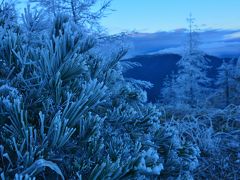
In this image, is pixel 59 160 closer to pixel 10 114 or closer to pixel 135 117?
pixel 10 114

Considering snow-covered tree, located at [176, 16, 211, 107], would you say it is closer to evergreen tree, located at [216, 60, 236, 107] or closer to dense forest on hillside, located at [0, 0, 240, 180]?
evergreen tree, located at [216, 60, 236, 107]

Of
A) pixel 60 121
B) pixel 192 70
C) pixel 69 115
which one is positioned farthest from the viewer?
pixel 192 70

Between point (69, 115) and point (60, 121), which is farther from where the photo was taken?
point (69, 115)

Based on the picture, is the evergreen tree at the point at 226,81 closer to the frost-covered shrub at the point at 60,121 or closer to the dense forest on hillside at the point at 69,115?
the dense forest on hillside at the point at 69,115

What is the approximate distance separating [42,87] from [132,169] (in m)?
0.85

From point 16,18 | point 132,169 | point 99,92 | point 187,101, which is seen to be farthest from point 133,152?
point 187,101

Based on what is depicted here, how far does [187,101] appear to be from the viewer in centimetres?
3419

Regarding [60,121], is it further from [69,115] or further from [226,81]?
[226,81]

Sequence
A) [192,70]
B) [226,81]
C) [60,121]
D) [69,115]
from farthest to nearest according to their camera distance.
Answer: [192,70] → [226,81] → [69,115] → [60,121]

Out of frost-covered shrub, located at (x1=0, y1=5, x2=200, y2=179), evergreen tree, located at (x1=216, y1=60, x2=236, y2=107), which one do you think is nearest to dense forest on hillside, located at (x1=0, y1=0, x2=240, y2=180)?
frost-covered shrub, located at (x1=0, y1=5, x2=200, y2=179)

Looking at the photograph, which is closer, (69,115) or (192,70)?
(69,115)

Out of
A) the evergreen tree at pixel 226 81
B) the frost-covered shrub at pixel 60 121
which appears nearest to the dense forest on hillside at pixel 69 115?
the frost-covered shrub at pixel 60 121

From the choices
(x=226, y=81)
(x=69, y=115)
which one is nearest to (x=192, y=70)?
(x=226, y=81)

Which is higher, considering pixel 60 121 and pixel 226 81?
pixel 60 121
